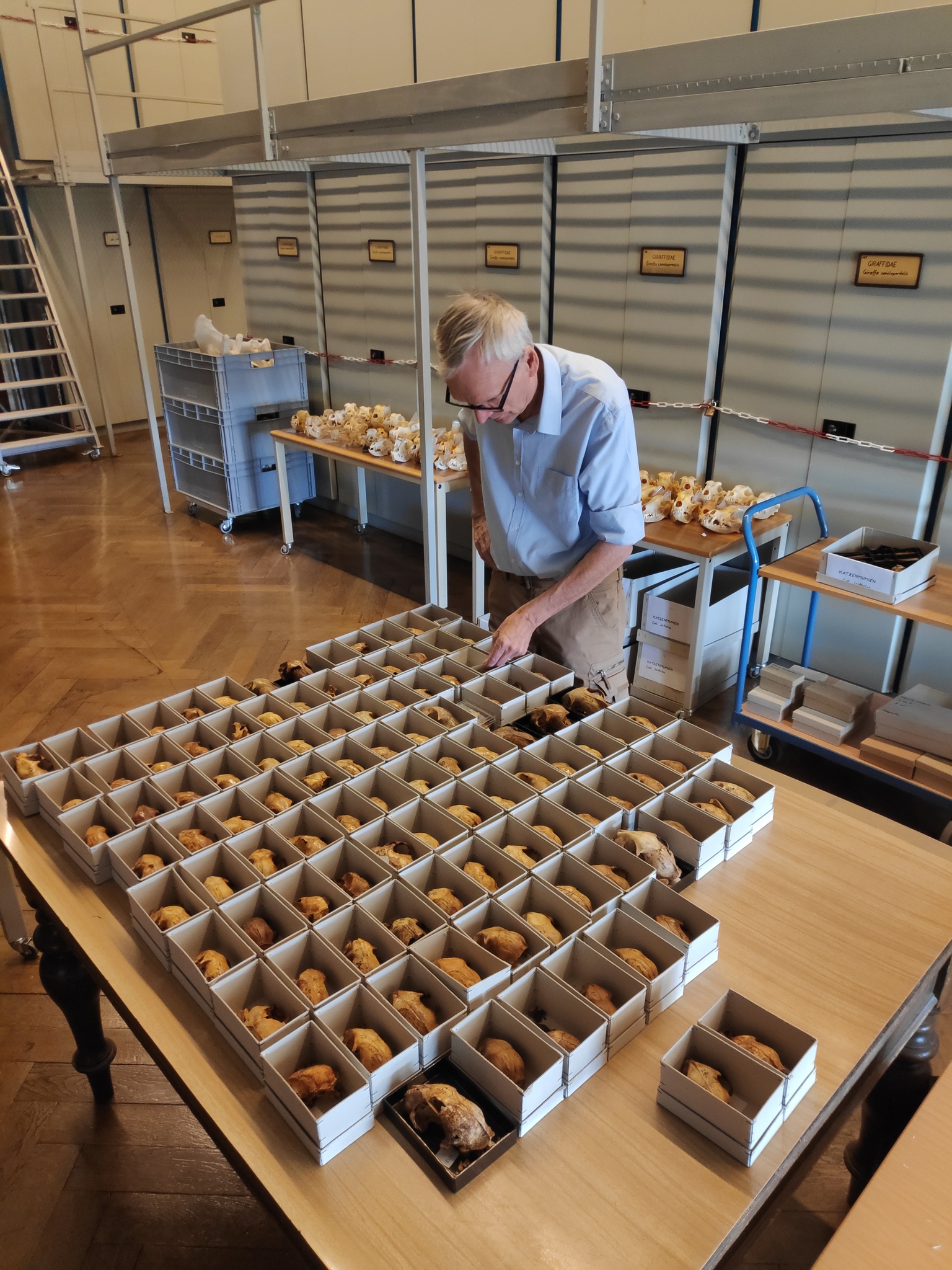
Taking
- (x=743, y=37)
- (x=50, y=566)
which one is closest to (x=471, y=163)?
(x=743, y=37)

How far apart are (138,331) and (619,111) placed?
4.47m

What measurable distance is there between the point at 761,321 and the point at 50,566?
13.4 feet

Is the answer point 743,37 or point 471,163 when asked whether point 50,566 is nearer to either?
point 471,163

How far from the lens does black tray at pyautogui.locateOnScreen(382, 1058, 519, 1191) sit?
93cm

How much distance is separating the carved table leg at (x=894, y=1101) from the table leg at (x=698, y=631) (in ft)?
6.64

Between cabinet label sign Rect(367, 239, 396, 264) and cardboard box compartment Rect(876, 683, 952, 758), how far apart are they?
3.75m

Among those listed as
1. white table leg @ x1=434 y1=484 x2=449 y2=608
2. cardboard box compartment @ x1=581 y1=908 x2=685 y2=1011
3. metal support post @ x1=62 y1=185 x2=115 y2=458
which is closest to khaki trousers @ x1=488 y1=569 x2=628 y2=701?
cardboard box compartment @ x1=581 y1=908 x2=685 y2=1011

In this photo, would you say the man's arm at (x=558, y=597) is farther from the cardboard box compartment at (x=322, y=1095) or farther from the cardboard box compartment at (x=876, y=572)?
the cardboard box compartment at (x=876, y=572)

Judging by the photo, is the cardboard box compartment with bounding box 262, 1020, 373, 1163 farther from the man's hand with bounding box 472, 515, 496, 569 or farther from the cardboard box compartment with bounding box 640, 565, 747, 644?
the cardboard box compartment with bounding box 640, 565, 747, 644

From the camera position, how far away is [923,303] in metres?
3.11

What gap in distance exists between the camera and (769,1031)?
3.49 ft

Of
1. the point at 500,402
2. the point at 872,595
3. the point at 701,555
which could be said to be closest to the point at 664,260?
the point at 701,555

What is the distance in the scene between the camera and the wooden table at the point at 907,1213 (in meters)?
0.89

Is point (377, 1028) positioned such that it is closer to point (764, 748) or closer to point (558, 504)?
point (558, 504)
